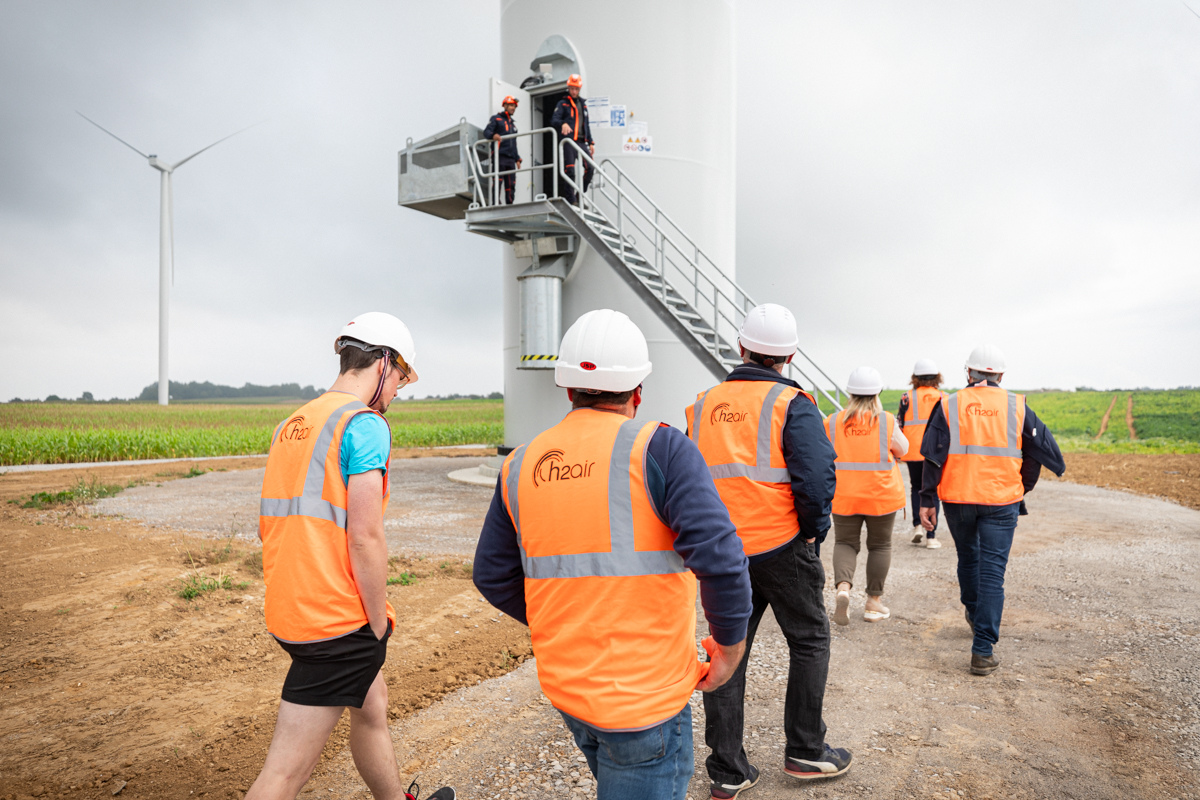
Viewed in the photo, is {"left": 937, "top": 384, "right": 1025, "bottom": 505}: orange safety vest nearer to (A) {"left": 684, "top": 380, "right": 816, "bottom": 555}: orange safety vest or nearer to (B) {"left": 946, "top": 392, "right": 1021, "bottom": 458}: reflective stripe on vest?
(B) {"left": 946, "top": 392, "right": 1021, "bottom": 458}: reflective stripe on vest

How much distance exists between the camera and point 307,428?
2.36 m

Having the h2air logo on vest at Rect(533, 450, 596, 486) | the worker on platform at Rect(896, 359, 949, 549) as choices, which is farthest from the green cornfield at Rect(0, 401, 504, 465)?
the h2air logo on vest at Rect(533, 450, 596, 486)

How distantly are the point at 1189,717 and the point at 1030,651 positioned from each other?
1.07 metres

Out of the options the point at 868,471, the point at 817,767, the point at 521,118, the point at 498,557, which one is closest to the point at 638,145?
the point at 521,118

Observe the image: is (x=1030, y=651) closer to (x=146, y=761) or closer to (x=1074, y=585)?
(x=1074, y=585)

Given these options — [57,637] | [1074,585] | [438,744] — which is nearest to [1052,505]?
[1074,585]

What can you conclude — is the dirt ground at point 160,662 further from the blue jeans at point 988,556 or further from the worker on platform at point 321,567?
the blue jeans at point 988,556

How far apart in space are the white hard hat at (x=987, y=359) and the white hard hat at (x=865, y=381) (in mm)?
684

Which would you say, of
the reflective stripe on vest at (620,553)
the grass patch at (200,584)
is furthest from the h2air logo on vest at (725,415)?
the grass patch at (200,584)

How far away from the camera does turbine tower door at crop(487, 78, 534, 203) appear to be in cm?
1135

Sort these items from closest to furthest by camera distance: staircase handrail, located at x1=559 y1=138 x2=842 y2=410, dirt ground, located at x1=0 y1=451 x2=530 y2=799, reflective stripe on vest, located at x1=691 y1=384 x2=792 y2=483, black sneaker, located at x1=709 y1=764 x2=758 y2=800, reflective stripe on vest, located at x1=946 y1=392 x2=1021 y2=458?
black sneaker, located at x1=709 y1=764 x2=758 y2=800, reflective stripe on vest, located at x1=691 y1=384 x2=792 y2=483, dirt ground, located at x1=0 y1=451 x2=530 y2=799, reflective stripe on vest, located at x1=946 y1=392 x2=1021 y2=458, staircase handrail, located at x1=559 y1=138 x2=842 y2=410

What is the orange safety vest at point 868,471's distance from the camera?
5492 millimetres

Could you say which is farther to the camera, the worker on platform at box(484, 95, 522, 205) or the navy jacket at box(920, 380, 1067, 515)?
the worker on platform at box(484, 95, 522, 205)

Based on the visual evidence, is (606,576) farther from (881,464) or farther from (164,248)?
(164,248)
